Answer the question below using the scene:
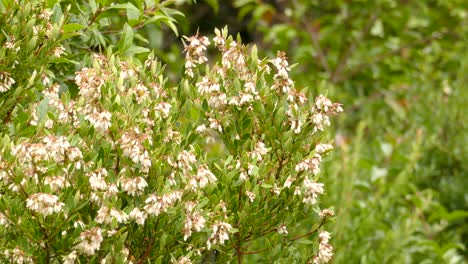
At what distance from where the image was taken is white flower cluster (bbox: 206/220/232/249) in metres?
2.59

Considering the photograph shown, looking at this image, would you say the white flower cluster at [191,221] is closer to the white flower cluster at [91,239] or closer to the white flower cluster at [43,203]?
the white flower cluster at [91,239]

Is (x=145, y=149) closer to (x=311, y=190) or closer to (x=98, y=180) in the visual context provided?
(x=98, y=180)

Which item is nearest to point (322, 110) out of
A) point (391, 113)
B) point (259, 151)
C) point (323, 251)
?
point (259, 151)

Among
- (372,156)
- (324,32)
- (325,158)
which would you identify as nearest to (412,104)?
(372,156)

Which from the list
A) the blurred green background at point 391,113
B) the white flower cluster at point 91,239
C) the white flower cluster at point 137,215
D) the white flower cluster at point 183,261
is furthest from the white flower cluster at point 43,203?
the blurred green background at point 391,113

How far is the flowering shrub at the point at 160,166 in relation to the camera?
7.98 feet

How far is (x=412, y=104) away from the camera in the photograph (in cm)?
694

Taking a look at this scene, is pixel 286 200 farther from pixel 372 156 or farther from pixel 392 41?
pixel 392 41

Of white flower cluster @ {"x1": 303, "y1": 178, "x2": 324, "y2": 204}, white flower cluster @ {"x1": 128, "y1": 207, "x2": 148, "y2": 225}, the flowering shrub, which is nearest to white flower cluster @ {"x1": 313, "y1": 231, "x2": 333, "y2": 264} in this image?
the flowering shrub

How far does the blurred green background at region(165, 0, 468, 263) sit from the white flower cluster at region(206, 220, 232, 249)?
2.05 metres

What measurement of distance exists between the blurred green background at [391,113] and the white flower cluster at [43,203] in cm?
250

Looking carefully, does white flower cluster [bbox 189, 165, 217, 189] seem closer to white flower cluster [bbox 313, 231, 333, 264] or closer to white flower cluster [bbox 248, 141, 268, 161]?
white flower cluster [bbox 248, 141, 268, 161]

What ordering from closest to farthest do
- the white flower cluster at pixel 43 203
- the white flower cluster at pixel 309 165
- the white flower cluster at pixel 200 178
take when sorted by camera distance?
the white flower cluster at pixel 43 203, the white flower cluster at pixel 200 178, the white flower cluster at pixel 309 165

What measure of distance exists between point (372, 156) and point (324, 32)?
5.88 ft
